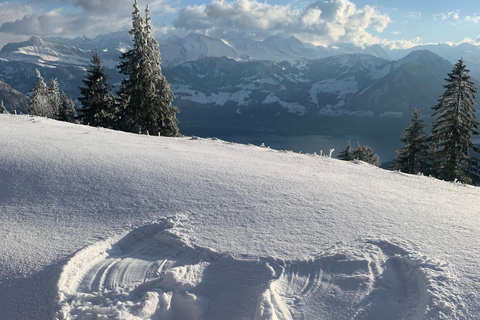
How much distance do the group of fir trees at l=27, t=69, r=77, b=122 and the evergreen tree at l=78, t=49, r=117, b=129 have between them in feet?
42.7

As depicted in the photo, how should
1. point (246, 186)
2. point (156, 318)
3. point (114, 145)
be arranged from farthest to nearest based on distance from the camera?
point (114, 145), point (246, 186), point (156, 318)

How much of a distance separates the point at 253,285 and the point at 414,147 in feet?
135

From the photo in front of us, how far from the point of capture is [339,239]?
404cm

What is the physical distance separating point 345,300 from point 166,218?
8.40 ft

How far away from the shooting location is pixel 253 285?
132 inches

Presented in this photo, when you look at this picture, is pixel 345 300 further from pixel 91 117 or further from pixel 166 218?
pixel 91 117

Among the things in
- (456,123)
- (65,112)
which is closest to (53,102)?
(65,112)

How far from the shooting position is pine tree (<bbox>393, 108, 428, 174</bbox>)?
37.9m

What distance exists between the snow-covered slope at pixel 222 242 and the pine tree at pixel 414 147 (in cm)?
3569

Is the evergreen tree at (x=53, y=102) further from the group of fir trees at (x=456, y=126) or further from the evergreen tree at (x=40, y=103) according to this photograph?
the group of fir trees at (x=456, y=126)

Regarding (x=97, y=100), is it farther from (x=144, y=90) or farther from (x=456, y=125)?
(x=456, y=125)

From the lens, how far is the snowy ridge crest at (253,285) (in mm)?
3031

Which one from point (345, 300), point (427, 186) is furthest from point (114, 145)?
point (427, 186)

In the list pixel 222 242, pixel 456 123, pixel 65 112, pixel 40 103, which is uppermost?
pixel 456 123
